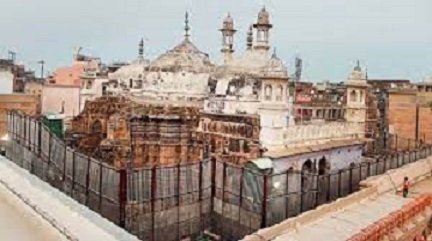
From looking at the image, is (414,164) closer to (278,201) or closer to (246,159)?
(246,159)

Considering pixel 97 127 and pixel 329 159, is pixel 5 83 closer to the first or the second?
pixel 97 127

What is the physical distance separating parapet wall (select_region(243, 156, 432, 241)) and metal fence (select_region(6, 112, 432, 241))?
2.76 ft

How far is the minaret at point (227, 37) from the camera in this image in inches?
1000

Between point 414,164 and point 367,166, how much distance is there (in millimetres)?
3661

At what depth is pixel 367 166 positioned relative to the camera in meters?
15.6

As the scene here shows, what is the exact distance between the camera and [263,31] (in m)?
22.4

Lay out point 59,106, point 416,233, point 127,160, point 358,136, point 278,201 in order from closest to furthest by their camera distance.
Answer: point 278,201 → point 416,233 → point 127,160 → point 358,136 → point 59,106

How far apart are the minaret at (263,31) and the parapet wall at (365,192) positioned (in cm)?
757

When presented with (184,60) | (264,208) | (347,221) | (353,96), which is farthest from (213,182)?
(184,60)

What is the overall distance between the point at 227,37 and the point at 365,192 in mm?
13888

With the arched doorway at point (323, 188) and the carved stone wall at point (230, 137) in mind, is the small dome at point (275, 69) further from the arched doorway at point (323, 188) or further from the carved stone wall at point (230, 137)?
the arched doorway at point (323, 188)

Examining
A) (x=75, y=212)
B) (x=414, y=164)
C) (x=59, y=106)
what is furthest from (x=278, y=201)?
(x=59, y=106)

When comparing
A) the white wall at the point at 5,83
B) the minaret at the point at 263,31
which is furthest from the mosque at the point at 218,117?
the white wall at the point at 5,83

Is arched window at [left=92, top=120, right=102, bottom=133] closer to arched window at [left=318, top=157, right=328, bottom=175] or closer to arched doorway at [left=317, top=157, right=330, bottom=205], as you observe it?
arched window at [left=318, top=157, right=328, bottom=175]
